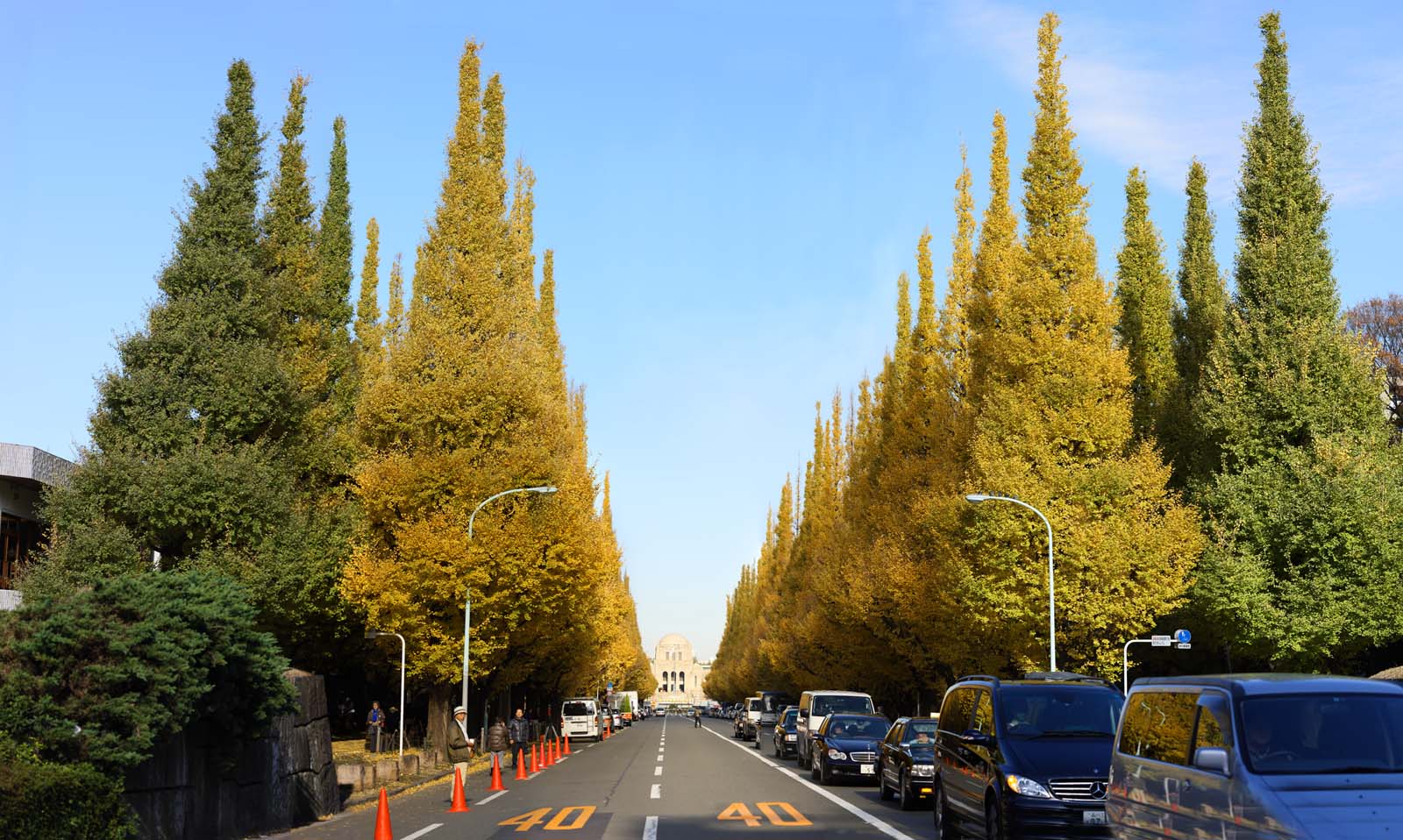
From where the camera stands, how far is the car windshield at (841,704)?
1540 inches

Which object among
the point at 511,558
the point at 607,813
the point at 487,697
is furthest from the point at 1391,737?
the point at 487,697

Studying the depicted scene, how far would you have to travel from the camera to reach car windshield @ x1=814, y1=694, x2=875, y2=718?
3912cm

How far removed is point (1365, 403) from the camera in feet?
109

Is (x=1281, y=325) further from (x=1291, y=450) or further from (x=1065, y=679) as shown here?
(x=1065, y=679)

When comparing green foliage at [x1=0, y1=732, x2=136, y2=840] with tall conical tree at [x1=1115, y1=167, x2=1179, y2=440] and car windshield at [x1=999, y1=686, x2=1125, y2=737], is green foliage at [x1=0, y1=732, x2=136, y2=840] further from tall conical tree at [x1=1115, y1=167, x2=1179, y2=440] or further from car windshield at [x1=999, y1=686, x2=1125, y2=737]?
tall conical tree at [x1=1115, y1=167, x2=1179, y2=440]

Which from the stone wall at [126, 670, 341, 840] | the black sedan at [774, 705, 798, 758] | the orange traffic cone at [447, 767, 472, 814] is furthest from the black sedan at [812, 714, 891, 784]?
the black sedan at [774, 705, 798, 758]

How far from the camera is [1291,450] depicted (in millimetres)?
33188

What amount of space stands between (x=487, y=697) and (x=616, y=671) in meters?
65.0

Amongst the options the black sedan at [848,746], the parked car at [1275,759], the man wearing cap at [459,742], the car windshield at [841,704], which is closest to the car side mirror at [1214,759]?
the parked car at [1275,759]

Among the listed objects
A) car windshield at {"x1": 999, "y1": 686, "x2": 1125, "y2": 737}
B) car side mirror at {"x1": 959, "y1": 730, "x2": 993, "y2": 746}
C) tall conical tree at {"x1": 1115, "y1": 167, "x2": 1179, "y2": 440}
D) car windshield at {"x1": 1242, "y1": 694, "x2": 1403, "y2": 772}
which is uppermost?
tall conical tree at {"x1": 1115, "y1": 167, "x2": 1179, "y2": 440}

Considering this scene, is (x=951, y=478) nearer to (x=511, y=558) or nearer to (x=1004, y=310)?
(x=1004, y=310)

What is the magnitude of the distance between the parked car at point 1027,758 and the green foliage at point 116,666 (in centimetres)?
892

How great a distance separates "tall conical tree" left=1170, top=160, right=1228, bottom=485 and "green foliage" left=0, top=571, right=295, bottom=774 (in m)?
30.8

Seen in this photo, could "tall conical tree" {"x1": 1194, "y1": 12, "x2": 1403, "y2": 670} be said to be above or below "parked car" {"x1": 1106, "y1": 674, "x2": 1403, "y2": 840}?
above
